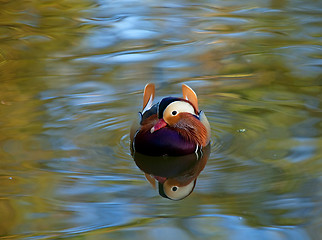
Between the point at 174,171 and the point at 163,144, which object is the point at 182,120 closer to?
the point at 163,144

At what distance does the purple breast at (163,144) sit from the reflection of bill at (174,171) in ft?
0.17

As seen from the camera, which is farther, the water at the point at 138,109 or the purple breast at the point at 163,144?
the purple breast at the point at 163,144

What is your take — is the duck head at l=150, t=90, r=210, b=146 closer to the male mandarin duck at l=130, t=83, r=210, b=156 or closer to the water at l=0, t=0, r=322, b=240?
the male mandarin duck at l=130, t=83, r=210, b=156

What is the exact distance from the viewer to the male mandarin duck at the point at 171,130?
568 centimetres

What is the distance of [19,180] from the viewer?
5.23 meters

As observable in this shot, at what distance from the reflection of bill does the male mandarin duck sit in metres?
0.05

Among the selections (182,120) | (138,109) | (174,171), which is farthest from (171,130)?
(138,109)

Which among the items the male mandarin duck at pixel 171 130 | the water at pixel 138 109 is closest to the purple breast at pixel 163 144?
the male mandarin duck at pixel 171 130

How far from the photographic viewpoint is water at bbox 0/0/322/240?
4559 mm

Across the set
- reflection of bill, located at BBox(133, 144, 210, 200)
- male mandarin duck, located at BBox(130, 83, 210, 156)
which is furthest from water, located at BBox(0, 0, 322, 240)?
male mandarin duck, located at BBox(130, 83, 210, 156)

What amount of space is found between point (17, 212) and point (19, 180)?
551 millimetres

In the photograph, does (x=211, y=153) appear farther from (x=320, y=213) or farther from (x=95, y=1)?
(x=95, y=1)

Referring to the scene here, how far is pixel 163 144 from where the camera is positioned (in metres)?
5.66

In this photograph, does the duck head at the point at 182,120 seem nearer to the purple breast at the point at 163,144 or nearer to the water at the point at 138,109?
the purple breast at the point at 163,144
